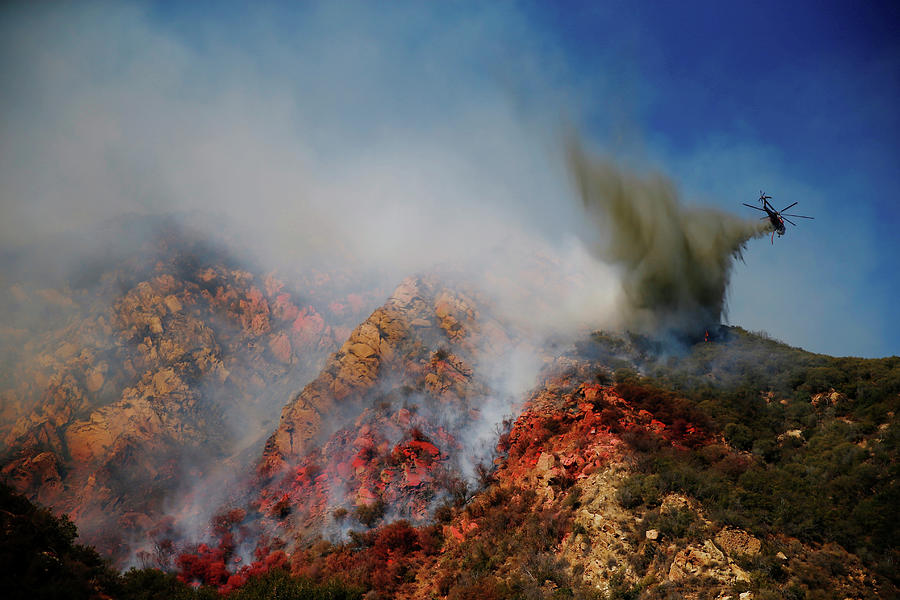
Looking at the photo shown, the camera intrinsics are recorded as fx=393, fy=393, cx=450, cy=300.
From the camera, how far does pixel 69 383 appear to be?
41469 mm

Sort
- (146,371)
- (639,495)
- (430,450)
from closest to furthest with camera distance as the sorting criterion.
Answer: (639,495) < (430,450) < (146,371)

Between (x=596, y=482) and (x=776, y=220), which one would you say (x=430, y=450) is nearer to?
(x=596, y=482)

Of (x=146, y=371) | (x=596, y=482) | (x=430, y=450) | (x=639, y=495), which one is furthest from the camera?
(x=146, y=371)

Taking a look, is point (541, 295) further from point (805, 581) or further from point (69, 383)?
point (69, 383)

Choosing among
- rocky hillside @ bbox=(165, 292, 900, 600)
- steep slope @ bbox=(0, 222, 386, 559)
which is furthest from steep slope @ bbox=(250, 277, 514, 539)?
steep slope @ bbox=(0, 222, 386, 559)

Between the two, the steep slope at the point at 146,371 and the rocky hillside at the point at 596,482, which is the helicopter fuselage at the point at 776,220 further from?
the steep slope at the point at 146,371

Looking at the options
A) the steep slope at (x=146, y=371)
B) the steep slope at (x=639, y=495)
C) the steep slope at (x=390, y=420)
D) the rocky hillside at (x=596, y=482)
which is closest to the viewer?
the steep slope at (x=639, y=495)

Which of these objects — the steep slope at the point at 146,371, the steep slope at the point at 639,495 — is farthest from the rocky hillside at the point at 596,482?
the steep slope at the point at 146,371

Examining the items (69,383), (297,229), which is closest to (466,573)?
(69,383)

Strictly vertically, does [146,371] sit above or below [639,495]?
above

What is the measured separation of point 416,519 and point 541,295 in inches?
1174

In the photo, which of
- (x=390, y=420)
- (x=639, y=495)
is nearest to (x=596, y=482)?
(x=639, y=495)

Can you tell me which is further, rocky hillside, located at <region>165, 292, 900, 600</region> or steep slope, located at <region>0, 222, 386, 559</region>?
steep slope, located at <region>0, 222, 386, 559</region>

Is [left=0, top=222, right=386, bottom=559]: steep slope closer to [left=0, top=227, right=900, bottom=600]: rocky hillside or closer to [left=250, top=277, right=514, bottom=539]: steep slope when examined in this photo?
[left=0, top=227, right=900, bottom=600]: rocky hillside
